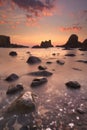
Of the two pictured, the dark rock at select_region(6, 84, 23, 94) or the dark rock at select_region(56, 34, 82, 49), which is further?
the dark rock at select_region(56, 34, 82, 49)

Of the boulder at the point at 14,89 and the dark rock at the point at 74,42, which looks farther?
the dark rock at the point at 74,42

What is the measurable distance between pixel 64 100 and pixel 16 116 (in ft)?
10.3

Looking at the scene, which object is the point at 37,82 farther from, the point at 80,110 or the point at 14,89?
the point at 80,110

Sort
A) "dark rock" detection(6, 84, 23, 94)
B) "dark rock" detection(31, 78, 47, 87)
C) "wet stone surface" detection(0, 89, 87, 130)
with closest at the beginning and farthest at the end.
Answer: "wet stone surface" detection(0, 89, 87, 130), "dark rock" detection(6, 84, 23, 94), "dark rock" detection(31, 78, 47, 87)

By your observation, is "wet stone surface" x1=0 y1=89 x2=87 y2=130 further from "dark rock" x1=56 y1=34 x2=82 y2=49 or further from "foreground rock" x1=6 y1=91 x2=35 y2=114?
"dark rock" x1=56 y1=34 x2=82 y2=49

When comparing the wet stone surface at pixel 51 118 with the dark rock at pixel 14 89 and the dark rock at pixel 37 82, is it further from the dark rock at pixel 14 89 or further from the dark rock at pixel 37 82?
the dark rock at pixel 37 82

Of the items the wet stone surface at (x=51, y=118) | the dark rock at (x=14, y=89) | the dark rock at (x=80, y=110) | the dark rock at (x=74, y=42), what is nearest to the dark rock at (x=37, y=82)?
the dark rock at (x=14, y=89)

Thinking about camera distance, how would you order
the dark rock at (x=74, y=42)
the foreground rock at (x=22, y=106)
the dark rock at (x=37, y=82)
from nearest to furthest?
the foreground rock at (x=22, y=106) < the dark rock at (x=37, y=82) < the dark rock at (x=74, y=42)

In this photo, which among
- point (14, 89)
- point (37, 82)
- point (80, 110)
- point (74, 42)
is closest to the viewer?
point (80, 110)

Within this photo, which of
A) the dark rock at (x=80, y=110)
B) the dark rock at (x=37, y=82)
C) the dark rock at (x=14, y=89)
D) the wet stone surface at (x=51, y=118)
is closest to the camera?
the wet stone surface at (x=51, y=118)

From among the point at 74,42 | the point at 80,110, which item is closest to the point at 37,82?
the point at 80,110

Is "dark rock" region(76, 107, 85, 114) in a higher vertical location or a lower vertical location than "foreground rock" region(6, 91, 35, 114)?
lower

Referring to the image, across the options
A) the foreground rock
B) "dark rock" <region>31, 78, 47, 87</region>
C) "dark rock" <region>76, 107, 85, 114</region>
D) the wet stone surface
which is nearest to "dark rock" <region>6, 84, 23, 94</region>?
"dark rock" <region>31, 78, 47, 87</region>

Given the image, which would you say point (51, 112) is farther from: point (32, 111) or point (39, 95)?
point (39, 95)
